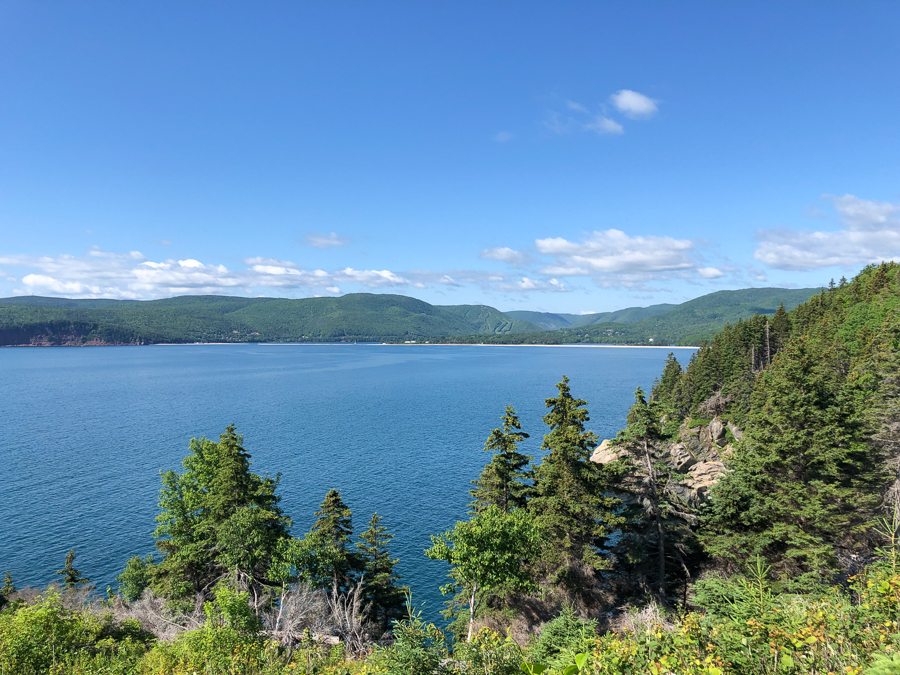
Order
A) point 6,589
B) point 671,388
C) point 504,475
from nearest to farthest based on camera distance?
point 504,475 → point 6,589 → point 671,388

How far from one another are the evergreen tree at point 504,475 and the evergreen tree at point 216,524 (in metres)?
14.5

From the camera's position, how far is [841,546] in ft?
85.2

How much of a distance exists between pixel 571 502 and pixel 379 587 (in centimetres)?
1500

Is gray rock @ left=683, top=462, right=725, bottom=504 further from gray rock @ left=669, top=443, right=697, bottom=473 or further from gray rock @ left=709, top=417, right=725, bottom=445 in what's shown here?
gray rock @ left=709, top=417, right=725, bottom=445

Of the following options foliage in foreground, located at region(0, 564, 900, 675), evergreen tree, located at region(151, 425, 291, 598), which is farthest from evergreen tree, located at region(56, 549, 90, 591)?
foliage in foreground, located at region(0, 564, 900, 675)

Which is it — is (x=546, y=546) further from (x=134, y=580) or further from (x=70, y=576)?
(x=70, y=576)

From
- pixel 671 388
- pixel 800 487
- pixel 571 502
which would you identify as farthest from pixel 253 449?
pixel 671 388

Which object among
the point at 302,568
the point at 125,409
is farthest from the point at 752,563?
the point at 125,409

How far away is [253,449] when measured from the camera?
2822 inches

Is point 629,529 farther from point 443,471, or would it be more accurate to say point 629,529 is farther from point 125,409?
point 125,409

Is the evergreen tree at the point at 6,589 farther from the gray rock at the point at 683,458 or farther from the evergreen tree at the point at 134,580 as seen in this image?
the gray rock at the point at 683,458

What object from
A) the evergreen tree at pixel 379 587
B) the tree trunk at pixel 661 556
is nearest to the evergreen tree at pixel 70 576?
the evergreen tree at pixel 379 587

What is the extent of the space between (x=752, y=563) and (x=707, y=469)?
3372cm

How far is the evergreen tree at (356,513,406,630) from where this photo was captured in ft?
98.5
